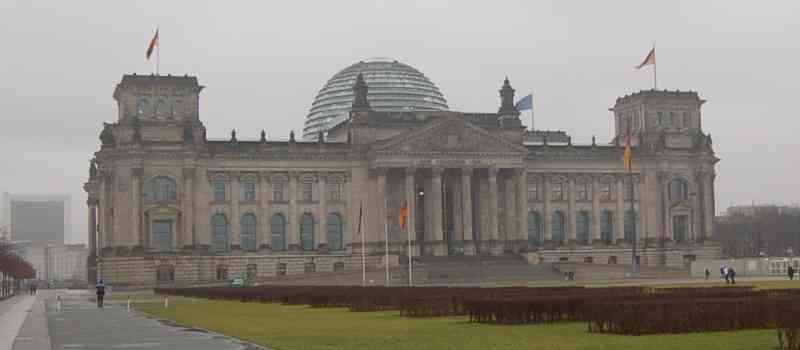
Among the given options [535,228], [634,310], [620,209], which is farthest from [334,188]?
[634,310]

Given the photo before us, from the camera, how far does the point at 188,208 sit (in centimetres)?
11938

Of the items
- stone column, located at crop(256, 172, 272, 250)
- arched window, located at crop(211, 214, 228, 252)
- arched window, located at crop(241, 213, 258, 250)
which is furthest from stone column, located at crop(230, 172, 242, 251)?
stone column, located at crop(256, 172, 272, 250)

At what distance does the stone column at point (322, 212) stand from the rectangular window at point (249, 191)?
6.73m

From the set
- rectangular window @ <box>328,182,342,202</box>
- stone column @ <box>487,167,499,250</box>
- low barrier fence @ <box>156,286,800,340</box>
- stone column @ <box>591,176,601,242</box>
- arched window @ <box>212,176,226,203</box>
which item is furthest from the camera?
stone column @ <box>591,176,601,242</box>

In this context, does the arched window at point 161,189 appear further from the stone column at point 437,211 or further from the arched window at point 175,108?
the stone column at point 437,211

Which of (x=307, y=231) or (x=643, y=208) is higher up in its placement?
(x=643, y=208)

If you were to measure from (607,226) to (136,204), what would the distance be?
5269 cm

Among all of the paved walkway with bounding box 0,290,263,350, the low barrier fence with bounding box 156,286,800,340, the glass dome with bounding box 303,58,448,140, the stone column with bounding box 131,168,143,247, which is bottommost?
the paved walkway with bounding box 0,290,263,350

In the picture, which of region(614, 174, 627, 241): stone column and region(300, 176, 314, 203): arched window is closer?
region(300, 176, 314, 203): arched window

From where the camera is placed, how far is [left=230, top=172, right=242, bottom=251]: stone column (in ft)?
401

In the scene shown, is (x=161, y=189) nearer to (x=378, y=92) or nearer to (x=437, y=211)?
(x=437, y=211)

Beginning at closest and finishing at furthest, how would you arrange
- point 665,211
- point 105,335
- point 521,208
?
point 105,335 → point 521,208 → point 665,211

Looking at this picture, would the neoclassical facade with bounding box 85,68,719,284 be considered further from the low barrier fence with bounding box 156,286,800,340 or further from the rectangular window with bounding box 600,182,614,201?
the low barrier fence with bounding box 156,286,800,340

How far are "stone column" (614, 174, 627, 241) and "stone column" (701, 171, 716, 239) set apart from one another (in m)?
9.21
